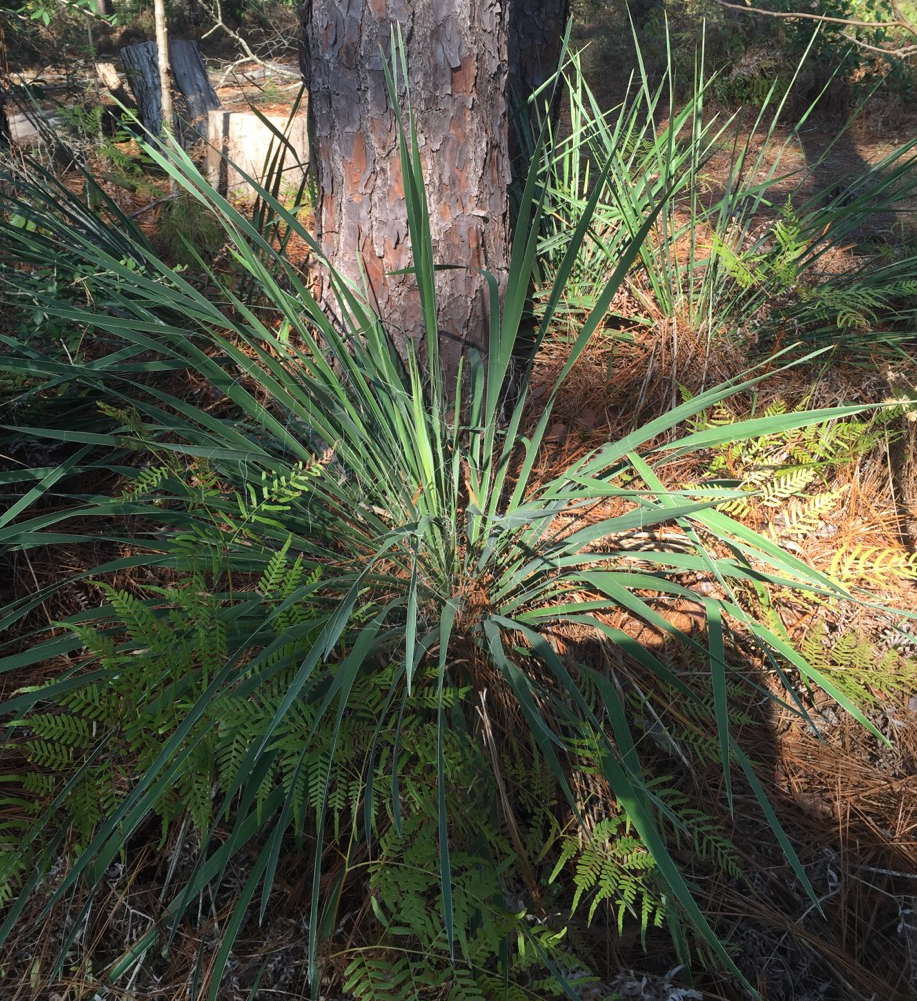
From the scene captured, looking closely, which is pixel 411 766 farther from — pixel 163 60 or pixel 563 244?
pixel 163 60

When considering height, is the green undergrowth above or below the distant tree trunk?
below

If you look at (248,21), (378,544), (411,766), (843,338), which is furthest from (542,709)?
(248,21)

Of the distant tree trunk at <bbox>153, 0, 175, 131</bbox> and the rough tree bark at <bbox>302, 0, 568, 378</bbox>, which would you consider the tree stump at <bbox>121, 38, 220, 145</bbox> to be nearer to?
the distant tree trunk at <bbox>153, 0, 175, 131</bbox>

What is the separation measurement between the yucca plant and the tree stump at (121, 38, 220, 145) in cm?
353

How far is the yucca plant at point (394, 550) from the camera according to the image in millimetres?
1164

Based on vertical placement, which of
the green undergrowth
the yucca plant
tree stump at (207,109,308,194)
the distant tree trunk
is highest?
the distant tree trunk

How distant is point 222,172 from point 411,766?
10.00 feet

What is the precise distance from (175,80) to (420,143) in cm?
403

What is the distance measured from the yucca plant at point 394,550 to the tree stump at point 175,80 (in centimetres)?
353

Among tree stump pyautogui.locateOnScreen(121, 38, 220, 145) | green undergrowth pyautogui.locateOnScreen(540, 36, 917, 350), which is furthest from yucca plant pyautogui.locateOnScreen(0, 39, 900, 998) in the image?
tree stump pyautogui.locateOnScreen(121, 38, 220, 145)

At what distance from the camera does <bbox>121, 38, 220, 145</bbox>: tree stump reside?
4703 mm

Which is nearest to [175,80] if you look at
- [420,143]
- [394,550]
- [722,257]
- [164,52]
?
[164,52]

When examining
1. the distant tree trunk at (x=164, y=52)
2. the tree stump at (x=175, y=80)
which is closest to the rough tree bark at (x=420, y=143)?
the distant tree trunk at (x=164, y=52)

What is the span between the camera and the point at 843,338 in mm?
2209
